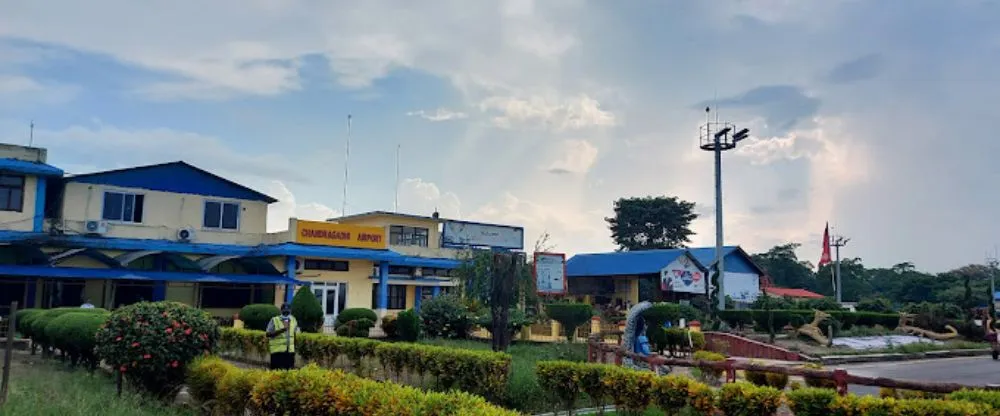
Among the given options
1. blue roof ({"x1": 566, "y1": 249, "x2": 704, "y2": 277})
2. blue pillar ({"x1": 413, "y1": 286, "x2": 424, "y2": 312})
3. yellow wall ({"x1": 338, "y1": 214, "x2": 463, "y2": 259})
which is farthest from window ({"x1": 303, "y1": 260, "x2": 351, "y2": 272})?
blue roof ({"x1": 566, "y1": 249, "x2": 704, "y2": 277})

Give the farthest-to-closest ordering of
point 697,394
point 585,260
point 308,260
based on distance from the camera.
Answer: point 585,260 → point 308,260 → point 697,394

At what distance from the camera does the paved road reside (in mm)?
19503

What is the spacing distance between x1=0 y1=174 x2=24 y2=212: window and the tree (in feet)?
158

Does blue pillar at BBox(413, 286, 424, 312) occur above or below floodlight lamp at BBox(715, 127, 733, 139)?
below

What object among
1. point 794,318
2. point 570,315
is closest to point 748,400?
point 570,315

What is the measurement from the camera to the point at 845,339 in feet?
96.3

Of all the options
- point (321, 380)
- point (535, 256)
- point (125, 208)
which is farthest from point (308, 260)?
point (321, 380)

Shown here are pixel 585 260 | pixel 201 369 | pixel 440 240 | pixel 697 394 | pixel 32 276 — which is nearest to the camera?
pixel 697 394

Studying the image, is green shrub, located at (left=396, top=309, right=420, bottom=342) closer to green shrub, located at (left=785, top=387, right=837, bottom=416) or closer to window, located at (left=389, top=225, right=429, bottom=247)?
green shrub, located at (left=785, top=387, right=837, bottom=416)

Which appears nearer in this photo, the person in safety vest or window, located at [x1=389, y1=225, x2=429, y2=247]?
the person in safety vest

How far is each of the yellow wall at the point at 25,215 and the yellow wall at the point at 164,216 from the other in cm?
102

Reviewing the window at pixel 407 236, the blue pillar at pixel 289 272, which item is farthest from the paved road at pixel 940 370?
the window at pixel 407 236

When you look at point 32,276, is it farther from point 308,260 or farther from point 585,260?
point 585,260

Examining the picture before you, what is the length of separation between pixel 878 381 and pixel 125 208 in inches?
1050
